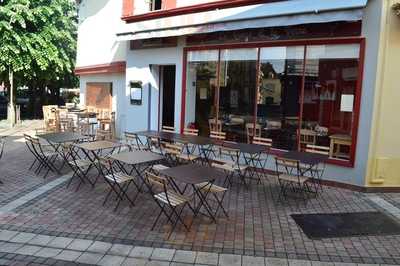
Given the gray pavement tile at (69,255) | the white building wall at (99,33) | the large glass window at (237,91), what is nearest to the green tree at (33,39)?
the white building wall at (99,33)

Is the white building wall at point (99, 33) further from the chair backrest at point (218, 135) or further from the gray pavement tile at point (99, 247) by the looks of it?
the gray pavement tile at point (99, 247)

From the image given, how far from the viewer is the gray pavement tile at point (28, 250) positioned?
16.4ft

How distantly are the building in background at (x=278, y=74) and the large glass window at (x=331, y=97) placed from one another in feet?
0.07

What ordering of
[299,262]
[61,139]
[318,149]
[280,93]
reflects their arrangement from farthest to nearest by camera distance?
[280,93] < [61,139] < [318,149] < [299,262]

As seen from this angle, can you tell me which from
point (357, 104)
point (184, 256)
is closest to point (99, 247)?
point (184, 256)

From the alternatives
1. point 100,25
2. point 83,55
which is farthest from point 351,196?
point 83,55

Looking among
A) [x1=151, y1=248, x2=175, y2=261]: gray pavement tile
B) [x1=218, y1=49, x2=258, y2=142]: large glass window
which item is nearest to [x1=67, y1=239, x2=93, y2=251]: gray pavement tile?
[x1=151, y1=248, x2=175, y2=261]: gray pavement tile

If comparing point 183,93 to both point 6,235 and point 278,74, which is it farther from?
point 6,235

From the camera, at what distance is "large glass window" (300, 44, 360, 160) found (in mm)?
8320

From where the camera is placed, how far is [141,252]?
5.07 meters

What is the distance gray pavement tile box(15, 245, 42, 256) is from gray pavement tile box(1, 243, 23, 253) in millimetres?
67

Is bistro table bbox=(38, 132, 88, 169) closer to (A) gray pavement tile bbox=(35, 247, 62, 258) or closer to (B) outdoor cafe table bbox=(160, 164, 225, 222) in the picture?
(B) outdoor cafe table bbox=(160, 164, 225, 222)

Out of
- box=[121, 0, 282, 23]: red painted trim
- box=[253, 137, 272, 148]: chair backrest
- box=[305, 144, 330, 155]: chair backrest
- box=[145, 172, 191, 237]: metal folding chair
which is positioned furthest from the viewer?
box=[121, 0, 282, 23]: red painted trim

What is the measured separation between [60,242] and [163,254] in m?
1.36
